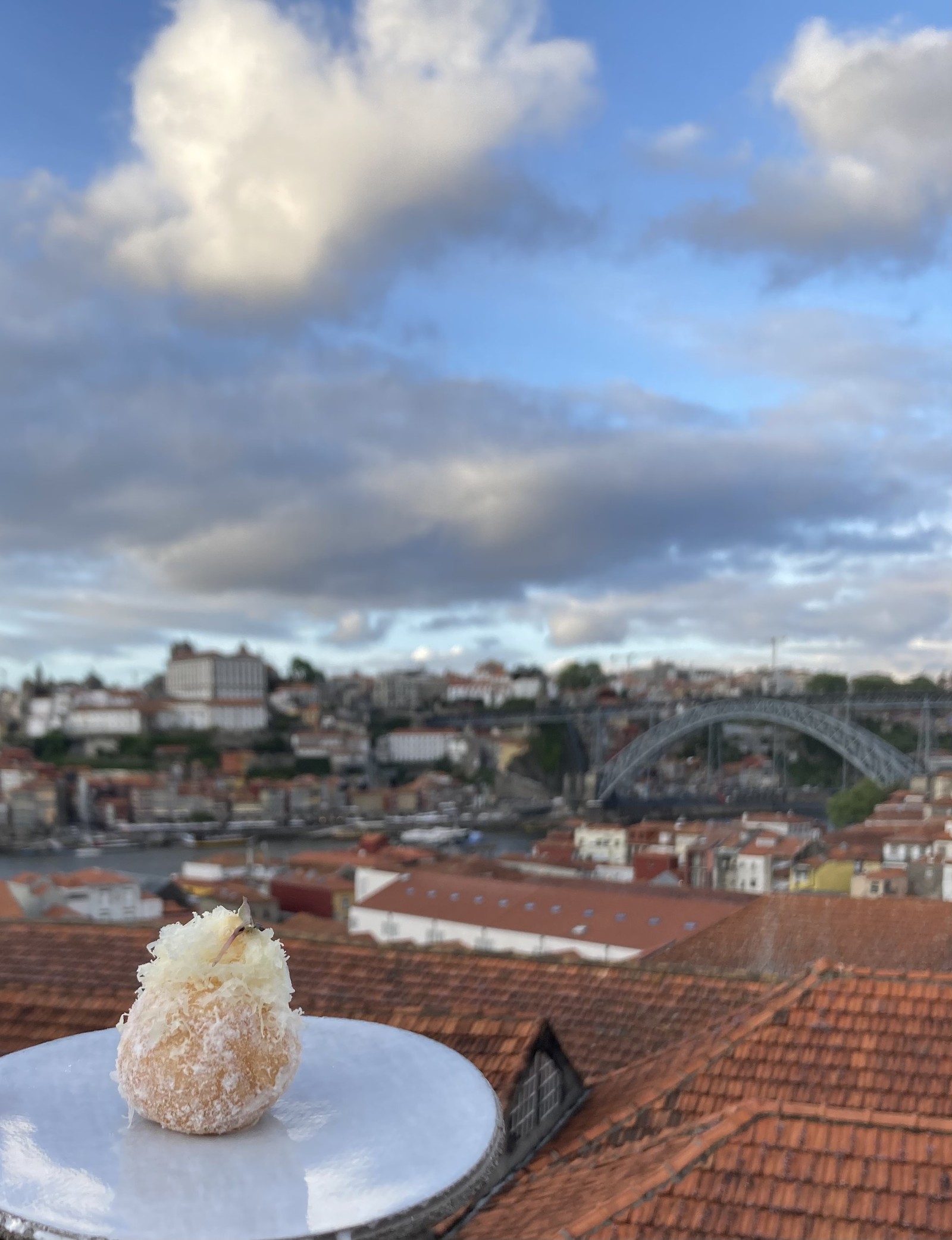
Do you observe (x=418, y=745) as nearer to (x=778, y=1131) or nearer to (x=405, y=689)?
(x=405, y=689)

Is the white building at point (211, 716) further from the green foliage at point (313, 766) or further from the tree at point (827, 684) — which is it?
the tree at point (827, 684)

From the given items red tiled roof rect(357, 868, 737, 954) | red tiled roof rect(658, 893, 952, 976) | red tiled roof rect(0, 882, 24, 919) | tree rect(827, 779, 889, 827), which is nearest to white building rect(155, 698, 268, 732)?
tree rect(827, 779, 889, 827)

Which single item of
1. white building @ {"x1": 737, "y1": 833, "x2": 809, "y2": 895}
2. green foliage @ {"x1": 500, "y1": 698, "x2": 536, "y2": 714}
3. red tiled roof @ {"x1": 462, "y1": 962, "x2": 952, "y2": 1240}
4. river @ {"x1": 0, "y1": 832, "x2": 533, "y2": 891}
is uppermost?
green foliage @ {"x1": 500, "y1": 698, "x2": 536, "y2": 714}

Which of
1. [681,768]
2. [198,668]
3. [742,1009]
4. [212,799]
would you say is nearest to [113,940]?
[742,1009]

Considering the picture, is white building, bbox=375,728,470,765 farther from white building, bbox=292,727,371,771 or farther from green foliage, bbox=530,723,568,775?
green foliage, bbox=530,723,568,775

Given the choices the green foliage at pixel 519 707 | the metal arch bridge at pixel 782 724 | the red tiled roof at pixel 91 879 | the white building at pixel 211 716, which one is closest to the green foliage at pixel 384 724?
the green foliage at pixel 519 707

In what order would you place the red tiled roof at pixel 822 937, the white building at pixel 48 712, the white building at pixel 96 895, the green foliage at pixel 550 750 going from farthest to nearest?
the white building at pixel 48 712
the green foliage at pixel 550 750
the white building at pixel 96 895
the red tiled roof at pixel 822 937
